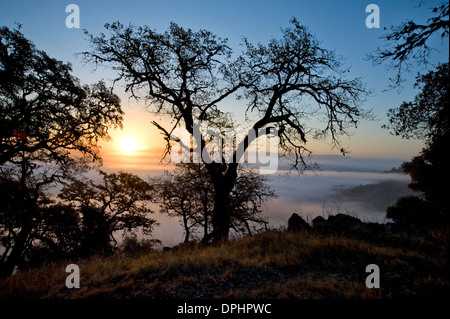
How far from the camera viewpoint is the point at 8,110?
10.7 meters

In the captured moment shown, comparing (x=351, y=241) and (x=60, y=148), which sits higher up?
(x=60, y=148)

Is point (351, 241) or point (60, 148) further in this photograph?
point (60, 148)

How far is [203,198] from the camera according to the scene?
18.8m

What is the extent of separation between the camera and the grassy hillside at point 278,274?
4.24 m

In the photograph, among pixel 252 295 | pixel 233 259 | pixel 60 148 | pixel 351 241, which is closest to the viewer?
pixel 252 295

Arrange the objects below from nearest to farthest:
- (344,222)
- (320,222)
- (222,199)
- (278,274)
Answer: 1. (278,274)
2. (344,222)
3. (320,222)
4. (222,199)

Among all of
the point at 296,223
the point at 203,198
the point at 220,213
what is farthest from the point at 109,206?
the point at 296,223

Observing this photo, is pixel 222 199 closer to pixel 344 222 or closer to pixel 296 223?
pixel 296 223

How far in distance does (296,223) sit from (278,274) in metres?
4.79

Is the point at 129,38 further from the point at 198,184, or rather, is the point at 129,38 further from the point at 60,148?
the point at 198,184

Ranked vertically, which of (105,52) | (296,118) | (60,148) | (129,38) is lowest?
(60,148)

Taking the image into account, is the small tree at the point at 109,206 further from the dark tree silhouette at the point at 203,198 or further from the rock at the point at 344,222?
the rock at the point at 344,222

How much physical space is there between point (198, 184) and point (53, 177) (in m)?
11.7
